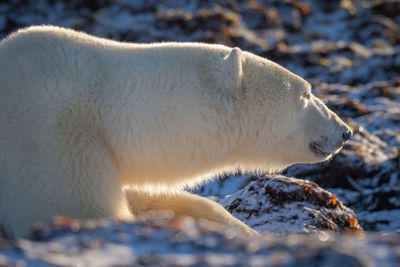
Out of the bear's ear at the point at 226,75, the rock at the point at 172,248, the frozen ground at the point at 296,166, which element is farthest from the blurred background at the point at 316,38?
the rock at the point at 172,248

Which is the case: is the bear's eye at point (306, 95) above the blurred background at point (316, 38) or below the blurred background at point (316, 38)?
above

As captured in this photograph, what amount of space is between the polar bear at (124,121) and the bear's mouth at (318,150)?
5.7 inches

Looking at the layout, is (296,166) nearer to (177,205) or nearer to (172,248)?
(177,205)

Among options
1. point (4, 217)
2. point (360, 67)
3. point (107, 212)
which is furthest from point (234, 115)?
point (360, 67)

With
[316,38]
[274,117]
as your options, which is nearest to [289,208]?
[274,117]

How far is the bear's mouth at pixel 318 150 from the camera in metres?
4.08

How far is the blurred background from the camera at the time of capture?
20.2 ft

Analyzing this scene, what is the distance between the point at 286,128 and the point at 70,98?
1.48m

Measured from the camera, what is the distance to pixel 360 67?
10734mm

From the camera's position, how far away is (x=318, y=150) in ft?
13.5

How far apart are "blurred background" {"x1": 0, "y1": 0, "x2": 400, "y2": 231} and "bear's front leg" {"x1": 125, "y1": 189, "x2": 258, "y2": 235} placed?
1.93 metres

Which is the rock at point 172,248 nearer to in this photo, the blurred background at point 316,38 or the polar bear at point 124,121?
the polar bear at point 124,121

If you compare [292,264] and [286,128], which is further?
[286,128]

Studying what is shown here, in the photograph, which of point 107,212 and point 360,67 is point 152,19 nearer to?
point 360,67
